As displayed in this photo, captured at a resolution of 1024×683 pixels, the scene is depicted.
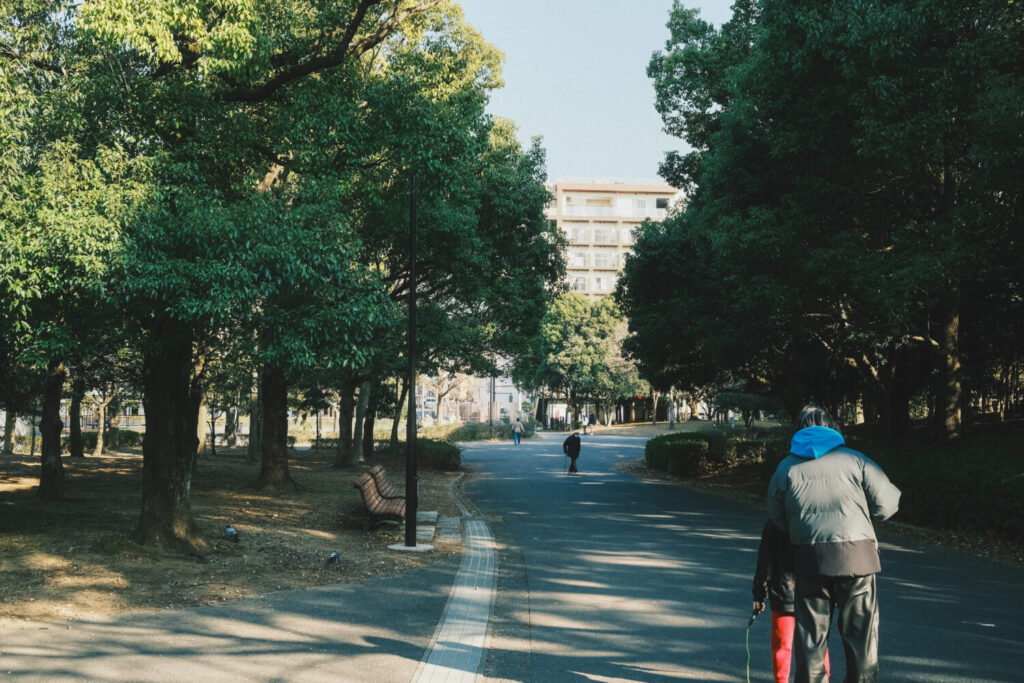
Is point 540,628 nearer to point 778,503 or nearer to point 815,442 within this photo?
point 778,503

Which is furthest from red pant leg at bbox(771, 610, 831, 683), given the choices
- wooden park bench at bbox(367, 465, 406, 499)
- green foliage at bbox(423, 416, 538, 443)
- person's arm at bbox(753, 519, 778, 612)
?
green foliage at bbox(423, 416, 538, 443)

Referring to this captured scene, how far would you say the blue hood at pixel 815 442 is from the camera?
187 inches

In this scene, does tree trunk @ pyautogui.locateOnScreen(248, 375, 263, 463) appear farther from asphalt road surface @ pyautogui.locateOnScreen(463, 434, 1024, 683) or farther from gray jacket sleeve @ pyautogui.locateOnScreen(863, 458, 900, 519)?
gray jacket sleeve @ pyautogui.locateOnScreen(863, 458, 900, 519)

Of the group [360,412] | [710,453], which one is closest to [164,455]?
[360,412]

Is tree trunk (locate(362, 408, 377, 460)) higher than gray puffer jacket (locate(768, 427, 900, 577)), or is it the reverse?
gray puffer jacket (locate(768, 427, 900, 577))

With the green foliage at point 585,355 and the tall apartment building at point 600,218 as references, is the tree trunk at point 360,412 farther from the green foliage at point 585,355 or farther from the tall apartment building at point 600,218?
the tall apartment building at point 600,218

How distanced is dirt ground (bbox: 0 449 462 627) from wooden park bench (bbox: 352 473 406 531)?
9.2 inches

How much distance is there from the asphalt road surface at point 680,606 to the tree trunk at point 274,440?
5.48m

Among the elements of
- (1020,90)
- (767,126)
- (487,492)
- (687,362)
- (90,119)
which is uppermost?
(767,126)

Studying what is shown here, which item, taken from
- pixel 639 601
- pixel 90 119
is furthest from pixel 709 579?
pixel 90 119

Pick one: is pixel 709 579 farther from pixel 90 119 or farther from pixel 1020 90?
pixel 90 119

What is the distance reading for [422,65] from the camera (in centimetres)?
1734

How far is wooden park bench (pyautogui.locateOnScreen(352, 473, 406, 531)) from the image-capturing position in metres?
13.0

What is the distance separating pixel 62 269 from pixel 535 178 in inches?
712
